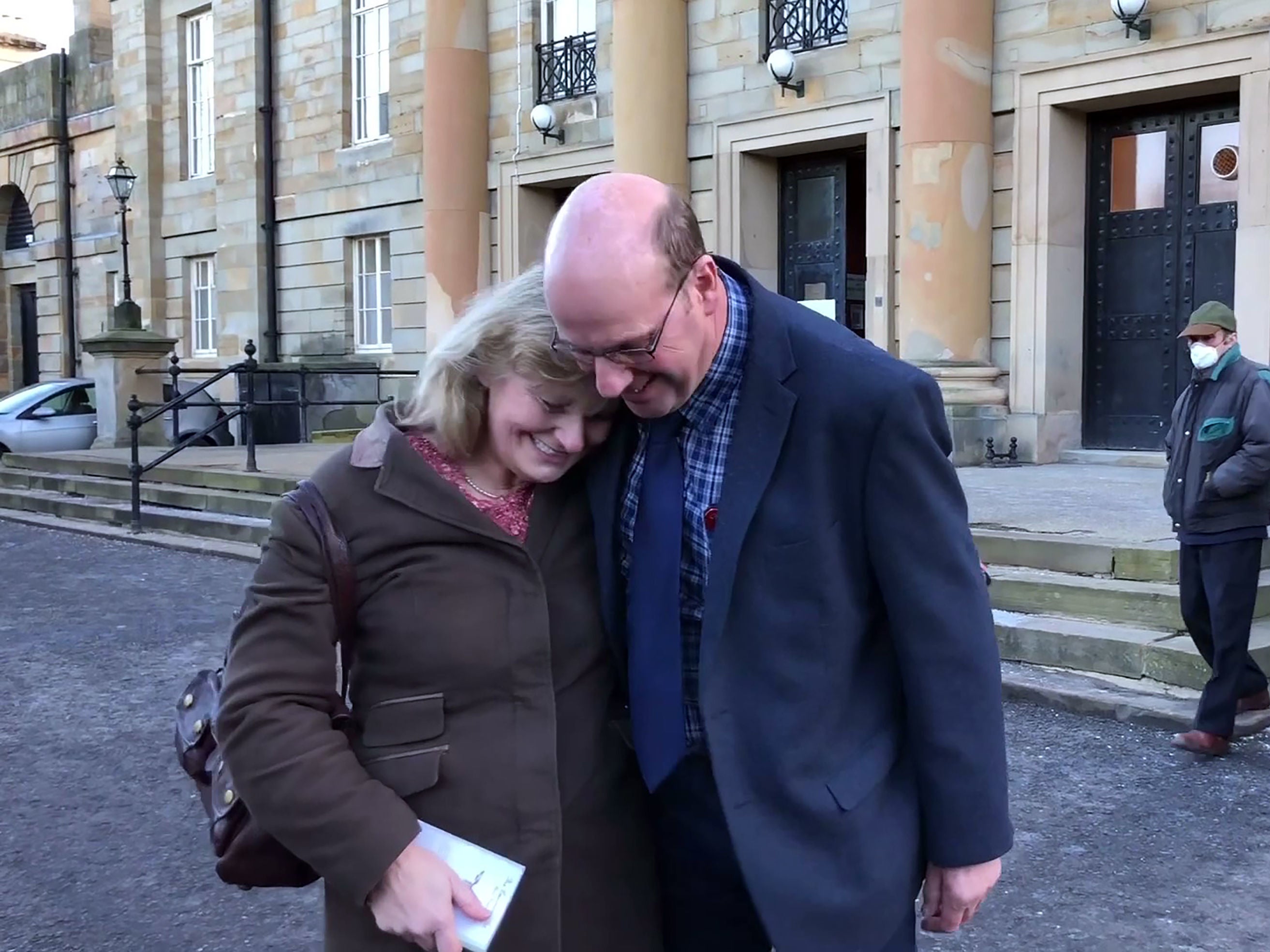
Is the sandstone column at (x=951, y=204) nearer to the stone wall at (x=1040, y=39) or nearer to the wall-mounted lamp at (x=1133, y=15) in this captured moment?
the stone wall at (x=1040, y=39)

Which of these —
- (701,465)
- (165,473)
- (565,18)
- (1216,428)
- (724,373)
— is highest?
(565,18)

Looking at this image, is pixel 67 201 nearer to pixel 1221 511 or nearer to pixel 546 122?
pixel 546 122

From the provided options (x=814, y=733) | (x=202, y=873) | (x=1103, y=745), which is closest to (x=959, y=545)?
(x=814, y=733)

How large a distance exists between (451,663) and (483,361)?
42 cm

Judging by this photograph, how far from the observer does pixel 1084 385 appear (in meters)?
12.3

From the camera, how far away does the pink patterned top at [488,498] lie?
1859mm

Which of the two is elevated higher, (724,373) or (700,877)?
(724,373)

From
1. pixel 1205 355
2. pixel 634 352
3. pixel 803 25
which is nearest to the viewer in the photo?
pixel 634 352

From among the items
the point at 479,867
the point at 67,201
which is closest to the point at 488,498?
the point at 479,867

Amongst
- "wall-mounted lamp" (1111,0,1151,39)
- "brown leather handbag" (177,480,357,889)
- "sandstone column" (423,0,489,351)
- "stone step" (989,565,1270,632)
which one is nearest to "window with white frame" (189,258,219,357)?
"sandstone column" (423,0,489,351)

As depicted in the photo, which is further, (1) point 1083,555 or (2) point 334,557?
(1) point 1083,555

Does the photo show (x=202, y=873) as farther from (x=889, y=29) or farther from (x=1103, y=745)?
(x=889, y=29)

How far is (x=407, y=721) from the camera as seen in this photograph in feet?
5.87

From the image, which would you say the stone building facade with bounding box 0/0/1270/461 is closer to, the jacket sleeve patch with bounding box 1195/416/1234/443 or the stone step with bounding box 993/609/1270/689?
the stone step with bounding box 993/609/1270/689
